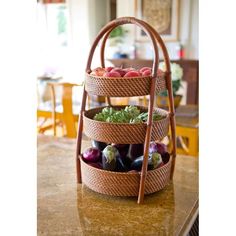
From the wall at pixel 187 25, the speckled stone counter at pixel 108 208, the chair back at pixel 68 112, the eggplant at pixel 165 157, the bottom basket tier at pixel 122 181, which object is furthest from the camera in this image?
the wall at pixel 187 25

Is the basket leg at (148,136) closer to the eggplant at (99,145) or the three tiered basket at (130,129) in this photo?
the three tiered basket at (130,129)

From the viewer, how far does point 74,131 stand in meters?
2.74

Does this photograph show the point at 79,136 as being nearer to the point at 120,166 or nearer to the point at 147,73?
the point at 120,166

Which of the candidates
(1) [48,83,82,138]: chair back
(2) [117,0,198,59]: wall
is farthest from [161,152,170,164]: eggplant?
(2) [117,0,198,59]: wall

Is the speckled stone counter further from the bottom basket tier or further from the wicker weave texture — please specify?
the wicker weave texture

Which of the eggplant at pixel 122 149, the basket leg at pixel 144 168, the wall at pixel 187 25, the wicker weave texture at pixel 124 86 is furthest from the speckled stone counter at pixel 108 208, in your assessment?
the wall at pixel 187 25

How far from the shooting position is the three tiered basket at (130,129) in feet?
2.99

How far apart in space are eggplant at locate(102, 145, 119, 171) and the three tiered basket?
0.02 metres

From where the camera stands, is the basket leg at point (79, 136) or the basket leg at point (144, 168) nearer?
the basket leg at point (144, 168)

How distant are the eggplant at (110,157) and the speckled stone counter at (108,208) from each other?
10cm

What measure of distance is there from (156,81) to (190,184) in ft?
1.24
